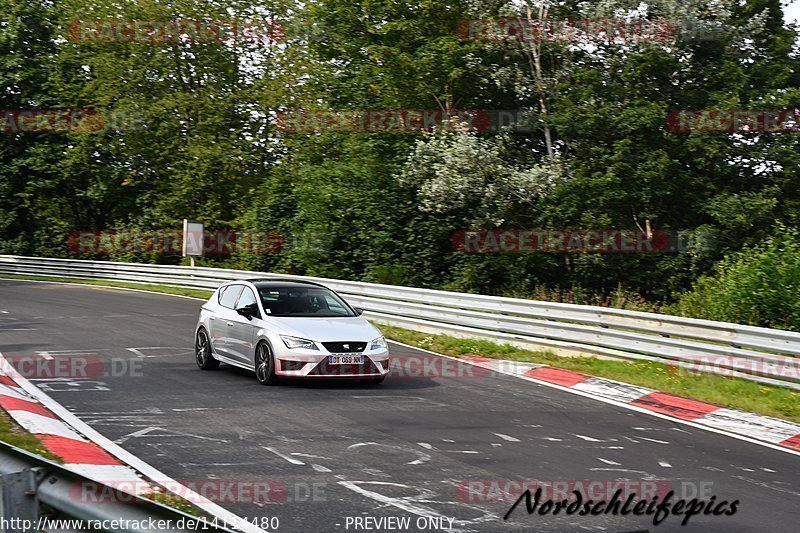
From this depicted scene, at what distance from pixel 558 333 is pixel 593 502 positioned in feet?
32.4

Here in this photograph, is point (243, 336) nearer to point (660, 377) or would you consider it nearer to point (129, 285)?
point (660, 377)

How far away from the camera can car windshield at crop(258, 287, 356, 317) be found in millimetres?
13971

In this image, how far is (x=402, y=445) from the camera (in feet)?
30.3

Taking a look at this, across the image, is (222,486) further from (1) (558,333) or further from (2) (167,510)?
(1) (558,333)

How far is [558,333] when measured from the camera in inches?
670

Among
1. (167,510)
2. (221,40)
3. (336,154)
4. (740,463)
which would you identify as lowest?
(740,463)

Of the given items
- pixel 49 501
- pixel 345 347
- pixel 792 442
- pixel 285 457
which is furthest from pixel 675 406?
pixel 49 501

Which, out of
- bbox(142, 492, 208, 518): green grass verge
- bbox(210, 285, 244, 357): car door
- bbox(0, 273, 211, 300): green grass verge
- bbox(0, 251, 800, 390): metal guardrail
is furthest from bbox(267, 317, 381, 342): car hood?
bbox(0, 273, 211, 300): green grass verge

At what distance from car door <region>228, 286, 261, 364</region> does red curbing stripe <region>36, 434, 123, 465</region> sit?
4792 millimetres

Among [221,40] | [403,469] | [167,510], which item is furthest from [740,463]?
[221,40]

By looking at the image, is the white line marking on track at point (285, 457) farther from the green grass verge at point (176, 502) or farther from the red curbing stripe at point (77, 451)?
the green grass verge at point (176, 502)

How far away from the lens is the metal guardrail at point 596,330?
43.7 feet

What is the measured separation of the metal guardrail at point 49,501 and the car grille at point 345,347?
8991 millimetres

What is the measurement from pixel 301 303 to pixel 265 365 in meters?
1.41
